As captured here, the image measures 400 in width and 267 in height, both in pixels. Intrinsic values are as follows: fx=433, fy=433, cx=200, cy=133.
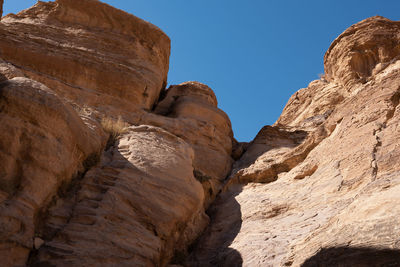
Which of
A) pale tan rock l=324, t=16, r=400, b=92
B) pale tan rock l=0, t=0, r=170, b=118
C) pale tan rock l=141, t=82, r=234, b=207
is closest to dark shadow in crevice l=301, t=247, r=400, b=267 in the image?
pale tan rock l=141, t=82, r=234, b=207

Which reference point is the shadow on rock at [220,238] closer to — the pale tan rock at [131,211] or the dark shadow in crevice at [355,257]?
the pale tan rock at [131,211]

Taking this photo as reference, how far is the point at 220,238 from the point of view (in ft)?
30.9

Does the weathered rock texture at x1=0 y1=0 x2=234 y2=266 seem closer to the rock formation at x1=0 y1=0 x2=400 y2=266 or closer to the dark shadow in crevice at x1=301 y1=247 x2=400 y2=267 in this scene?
the rock formation at x1=0 y1=0 x2=400 y2=266

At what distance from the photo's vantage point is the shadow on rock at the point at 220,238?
8.29 m

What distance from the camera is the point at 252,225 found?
29.8 ft

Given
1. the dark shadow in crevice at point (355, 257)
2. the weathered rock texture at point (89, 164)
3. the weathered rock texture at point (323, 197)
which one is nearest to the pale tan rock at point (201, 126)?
the weathered rock texture at point (89, 164)

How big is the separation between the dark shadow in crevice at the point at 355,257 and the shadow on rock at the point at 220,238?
2.02 m

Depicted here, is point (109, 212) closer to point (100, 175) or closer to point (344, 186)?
point (100, 175)

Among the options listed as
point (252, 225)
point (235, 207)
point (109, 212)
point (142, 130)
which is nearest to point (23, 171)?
point (109, 212)

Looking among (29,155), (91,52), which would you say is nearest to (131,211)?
(29,155)

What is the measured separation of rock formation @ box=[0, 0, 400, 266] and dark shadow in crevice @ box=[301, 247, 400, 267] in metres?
0.02

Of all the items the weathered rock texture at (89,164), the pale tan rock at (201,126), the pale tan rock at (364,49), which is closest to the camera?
the weathered rock texture at (89,164)

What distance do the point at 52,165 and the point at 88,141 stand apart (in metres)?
1.41

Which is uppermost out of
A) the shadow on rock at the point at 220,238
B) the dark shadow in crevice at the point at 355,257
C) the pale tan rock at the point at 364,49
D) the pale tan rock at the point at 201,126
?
the pale tan rock at the point at 364,49
